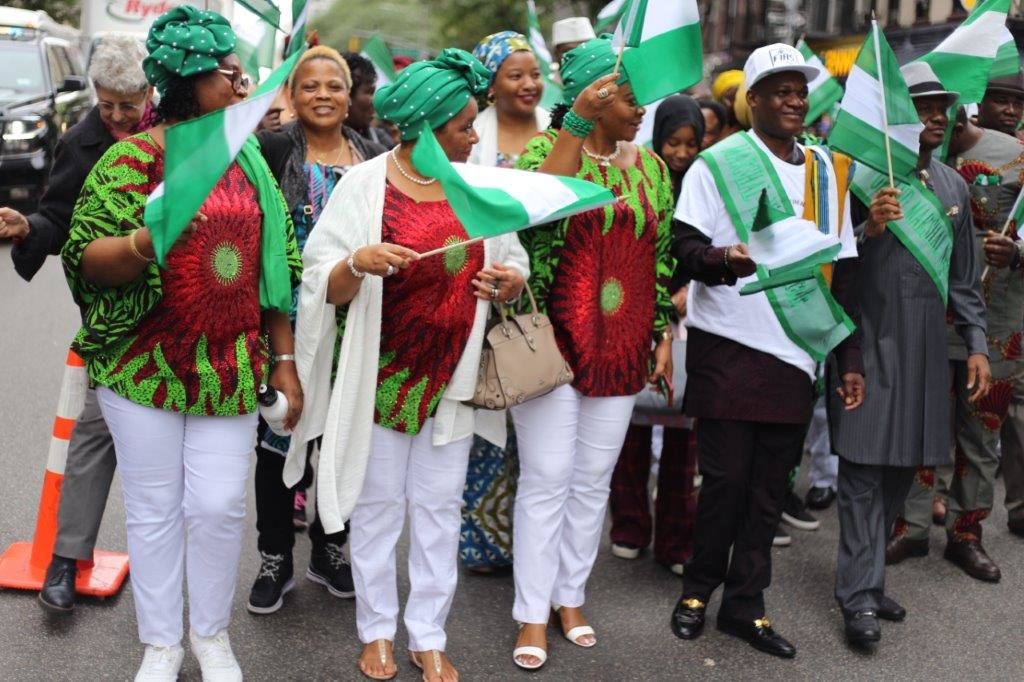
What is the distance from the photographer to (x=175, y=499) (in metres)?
3.71

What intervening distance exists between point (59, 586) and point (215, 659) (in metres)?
0.88

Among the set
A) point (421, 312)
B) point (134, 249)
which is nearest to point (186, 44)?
point (134, 249)

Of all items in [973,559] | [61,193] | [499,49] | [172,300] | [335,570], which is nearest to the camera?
[172,300]

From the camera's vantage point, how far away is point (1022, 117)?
6199 mm

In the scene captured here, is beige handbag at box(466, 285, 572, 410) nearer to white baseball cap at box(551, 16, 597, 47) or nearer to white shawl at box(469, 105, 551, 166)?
white shawl at box(469, 105, 551, 166)

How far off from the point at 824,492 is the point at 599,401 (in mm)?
2276

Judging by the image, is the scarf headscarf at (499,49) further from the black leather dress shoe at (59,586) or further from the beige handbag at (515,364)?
the black leather dress shoe at (59,586)

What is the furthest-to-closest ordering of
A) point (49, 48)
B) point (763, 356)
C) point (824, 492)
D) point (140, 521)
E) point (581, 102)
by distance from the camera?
1. point (49, 48)
2. point (824, 492)
3. point (763, 356)
4. point (581, 102)
5. point (140, 521)

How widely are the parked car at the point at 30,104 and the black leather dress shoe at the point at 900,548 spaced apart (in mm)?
8967

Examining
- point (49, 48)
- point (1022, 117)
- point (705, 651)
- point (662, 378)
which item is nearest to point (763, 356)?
point (662, 378)

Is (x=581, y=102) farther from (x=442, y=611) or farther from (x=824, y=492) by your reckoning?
(x=824, y=492)

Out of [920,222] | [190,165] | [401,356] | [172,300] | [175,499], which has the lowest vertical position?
[175,499]

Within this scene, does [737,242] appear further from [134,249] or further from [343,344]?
[134,249]

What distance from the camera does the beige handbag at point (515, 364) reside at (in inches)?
157
